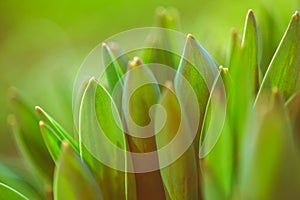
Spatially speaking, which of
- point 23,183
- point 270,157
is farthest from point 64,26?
point 270,157

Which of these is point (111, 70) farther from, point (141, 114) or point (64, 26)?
point (64, 26)

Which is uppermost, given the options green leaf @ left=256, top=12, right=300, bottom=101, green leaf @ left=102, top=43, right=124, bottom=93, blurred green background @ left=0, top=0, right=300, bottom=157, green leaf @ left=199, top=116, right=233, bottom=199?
blurred green background @ left=0, top=0, right=300, bottom=157

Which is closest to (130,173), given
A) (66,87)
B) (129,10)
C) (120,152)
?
(120,152)

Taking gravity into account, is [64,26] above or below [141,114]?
above

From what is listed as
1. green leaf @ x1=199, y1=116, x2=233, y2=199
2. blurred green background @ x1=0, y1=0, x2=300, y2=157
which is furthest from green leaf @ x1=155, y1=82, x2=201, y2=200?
blurred green background @ x1=0, y1=0, x2=300, y2=157

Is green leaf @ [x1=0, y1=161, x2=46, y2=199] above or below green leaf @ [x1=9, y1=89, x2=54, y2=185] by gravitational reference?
below

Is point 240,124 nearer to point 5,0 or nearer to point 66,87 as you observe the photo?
point 66,87

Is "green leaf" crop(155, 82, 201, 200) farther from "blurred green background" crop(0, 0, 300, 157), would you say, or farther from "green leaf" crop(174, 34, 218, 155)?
"blurred green background" crop(0, 0, 300, 157)
